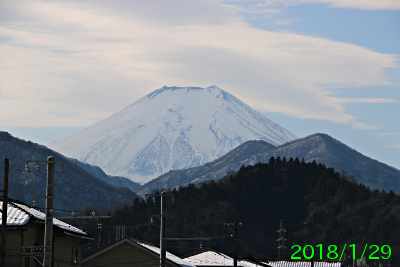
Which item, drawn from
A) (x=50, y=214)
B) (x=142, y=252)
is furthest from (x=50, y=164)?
(x=142, y=252)

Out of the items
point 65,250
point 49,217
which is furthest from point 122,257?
point 49,217

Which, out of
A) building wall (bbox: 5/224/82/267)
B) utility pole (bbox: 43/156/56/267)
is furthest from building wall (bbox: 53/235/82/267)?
utility pole (bbox: 43/156/56/267)

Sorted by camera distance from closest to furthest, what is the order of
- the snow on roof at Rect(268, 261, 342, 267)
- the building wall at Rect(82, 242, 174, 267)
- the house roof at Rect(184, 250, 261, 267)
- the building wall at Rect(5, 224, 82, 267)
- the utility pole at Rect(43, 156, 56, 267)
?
the utility pole at Rect(43, 156, 56, 267) < the building wall at Rect(5, 224, 82, 267) < the building wall at Rect(82, 242, 174, 267) < the house roof at Rect(184, 250, 261, 267) < the snow on roof at Rect(268, 261, 342, 267)

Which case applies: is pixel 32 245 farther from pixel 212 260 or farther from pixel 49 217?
pixel 212 260

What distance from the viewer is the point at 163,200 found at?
53.6m

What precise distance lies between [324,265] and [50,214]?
74.1 m

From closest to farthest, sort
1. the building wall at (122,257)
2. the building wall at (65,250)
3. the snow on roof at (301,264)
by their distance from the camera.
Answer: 1. the building wall at (65,250)
2. the building wall at (122,257)
3. the snow on roof at (301,264)

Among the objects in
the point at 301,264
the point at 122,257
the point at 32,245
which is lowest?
the point at 122,257

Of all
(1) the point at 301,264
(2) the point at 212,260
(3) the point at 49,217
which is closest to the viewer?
(3) the point at 49,217

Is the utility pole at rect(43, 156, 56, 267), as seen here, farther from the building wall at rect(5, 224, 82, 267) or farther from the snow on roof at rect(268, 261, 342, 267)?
the snow on roof at rect(268, 261, 342, 267)

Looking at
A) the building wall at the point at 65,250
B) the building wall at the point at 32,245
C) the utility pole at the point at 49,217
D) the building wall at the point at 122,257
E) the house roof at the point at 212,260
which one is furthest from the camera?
the house roof at the point at 212,260

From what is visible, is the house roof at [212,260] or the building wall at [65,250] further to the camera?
the house roof at [212,260]

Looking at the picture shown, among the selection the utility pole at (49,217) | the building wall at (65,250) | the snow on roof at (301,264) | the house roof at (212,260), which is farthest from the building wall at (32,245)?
the snow on roof at (301,264)

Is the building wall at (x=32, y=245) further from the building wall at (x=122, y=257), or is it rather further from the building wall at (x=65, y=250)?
the building wall at (x=122, y=257)
